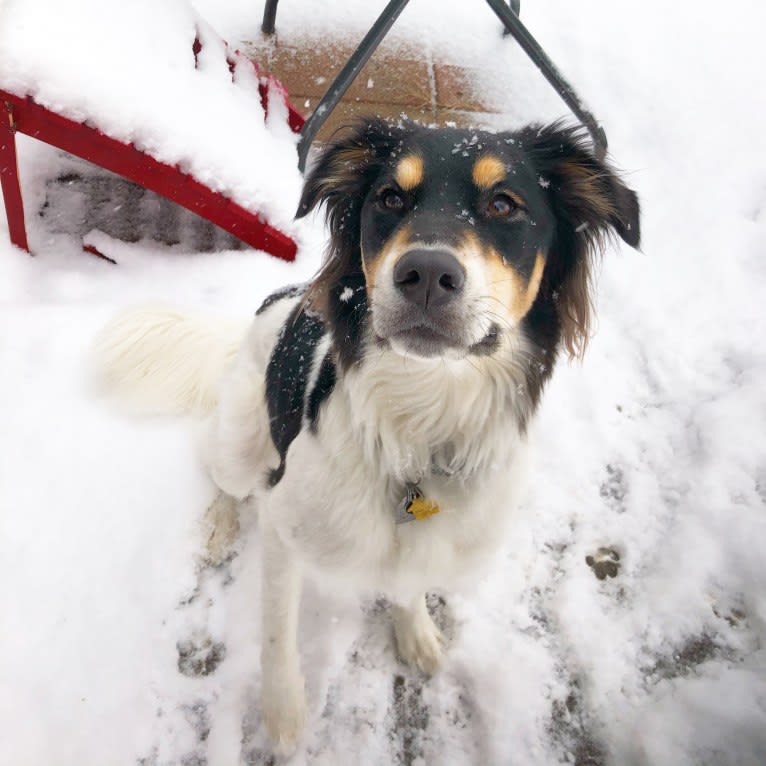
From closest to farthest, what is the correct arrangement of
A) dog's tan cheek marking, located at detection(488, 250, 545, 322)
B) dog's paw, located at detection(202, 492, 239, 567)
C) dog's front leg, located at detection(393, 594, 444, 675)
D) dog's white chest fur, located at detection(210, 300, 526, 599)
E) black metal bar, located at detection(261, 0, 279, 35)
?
1. dog's tan cheek marking, located at detection(488, 250, 545, 322)
2. dog's white chest fur, located at detection(210, 300, 526, 599)
3. dog's front leg, located at detection(393, 594, 444, 675)
4. dog's paw, located at detection(202, 492, 239, 567)
5. black metal bar, located at detection(261, 0, 279, 35)

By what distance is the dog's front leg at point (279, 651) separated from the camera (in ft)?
5.82

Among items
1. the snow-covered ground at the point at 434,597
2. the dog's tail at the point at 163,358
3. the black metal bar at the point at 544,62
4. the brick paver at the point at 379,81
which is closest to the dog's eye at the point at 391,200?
the dog's tail at the point at 163,358

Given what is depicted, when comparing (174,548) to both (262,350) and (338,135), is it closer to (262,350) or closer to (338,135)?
(262,350)

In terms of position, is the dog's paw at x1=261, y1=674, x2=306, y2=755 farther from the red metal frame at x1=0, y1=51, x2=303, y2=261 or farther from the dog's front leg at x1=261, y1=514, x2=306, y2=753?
the red metal frame at x1=0, y1=51, x2=303, y2=261

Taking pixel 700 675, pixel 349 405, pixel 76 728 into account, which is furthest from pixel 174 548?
pixel 700 675

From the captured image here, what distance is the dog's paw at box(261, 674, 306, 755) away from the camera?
1.78 m

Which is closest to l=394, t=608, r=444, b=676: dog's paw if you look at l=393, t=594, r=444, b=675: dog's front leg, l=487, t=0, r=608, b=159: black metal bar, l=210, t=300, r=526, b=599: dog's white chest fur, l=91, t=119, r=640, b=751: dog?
l=393, t=594, r=444, b=675: dog's front leg

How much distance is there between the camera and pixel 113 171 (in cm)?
273

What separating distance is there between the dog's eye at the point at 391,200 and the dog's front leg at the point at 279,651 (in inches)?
37.5

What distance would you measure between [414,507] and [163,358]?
1349mm

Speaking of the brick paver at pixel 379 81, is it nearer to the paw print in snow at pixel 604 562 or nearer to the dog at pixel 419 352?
the dog at pixel 419 352

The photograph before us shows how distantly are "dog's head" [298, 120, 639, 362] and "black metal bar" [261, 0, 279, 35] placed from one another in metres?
3.13

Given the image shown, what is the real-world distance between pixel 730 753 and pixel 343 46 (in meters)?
4.44

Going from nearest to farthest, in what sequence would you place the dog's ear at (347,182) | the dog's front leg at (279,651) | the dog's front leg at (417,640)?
1. the dog's ear at (347,182)
2. the dog's front leg at (279,651)
3. the dog's front leg at (417,640)
